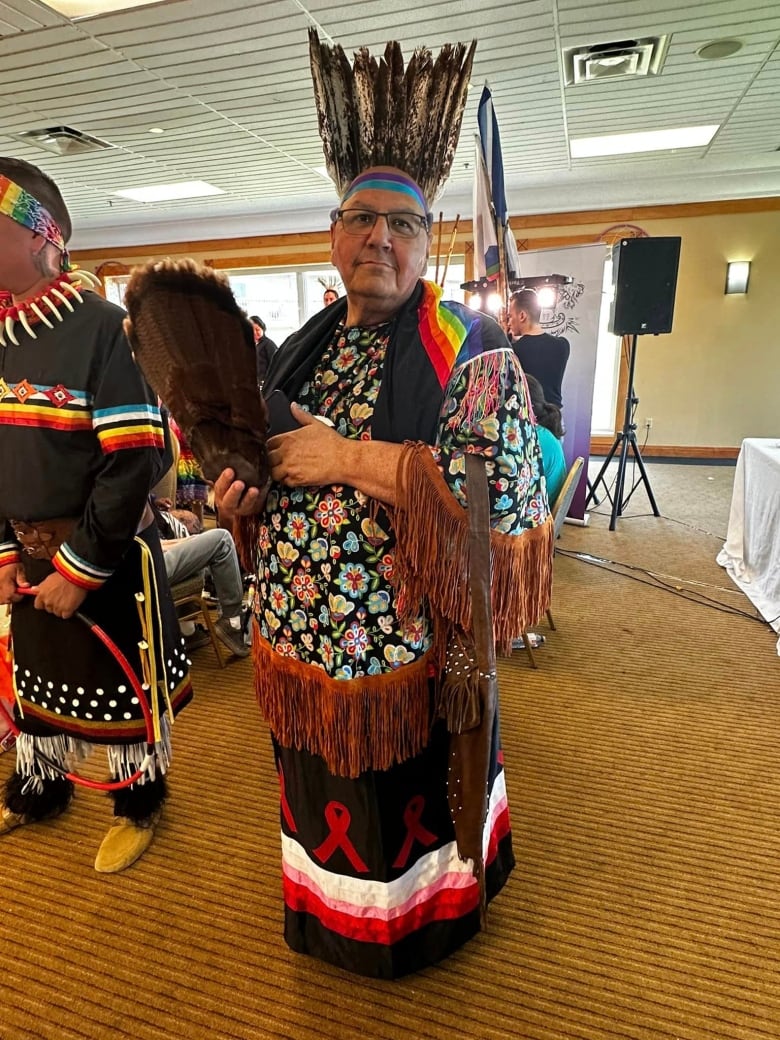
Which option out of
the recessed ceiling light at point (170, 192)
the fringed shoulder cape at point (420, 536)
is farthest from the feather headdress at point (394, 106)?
the recessed ceiling light at point (170, 192)

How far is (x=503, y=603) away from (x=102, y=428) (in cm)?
87

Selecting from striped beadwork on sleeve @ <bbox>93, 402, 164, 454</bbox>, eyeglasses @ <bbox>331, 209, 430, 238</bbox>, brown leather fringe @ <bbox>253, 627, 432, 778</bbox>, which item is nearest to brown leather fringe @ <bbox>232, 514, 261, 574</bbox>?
brown leather fringe @ <bbox>253, 627, 432, 778</bbox>

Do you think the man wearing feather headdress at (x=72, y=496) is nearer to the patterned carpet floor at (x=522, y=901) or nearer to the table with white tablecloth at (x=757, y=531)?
the patterned carpet floor at (x=522, y=901)

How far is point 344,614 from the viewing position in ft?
3.32

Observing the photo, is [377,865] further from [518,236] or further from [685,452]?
[518,236]

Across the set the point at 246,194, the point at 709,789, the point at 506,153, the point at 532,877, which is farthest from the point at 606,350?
the point at 532,877

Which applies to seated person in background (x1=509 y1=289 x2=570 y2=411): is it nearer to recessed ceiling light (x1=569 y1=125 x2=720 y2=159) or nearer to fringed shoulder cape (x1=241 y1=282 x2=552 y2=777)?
fringed shoulder cape (x1=241 y1=282 x2=552 y2=777)

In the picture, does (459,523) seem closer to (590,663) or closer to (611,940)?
(611,940)

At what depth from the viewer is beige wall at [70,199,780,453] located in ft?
21.4

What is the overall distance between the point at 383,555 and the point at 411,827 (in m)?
0.58

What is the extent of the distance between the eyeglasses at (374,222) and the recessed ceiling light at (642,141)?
5.07 m

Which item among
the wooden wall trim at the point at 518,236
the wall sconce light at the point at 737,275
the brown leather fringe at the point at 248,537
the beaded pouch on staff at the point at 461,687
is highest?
the wooden wall trim at the point at 518,236

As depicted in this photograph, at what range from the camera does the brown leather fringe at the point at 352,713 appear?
105cm

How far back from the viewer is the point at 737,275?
6.55 m
